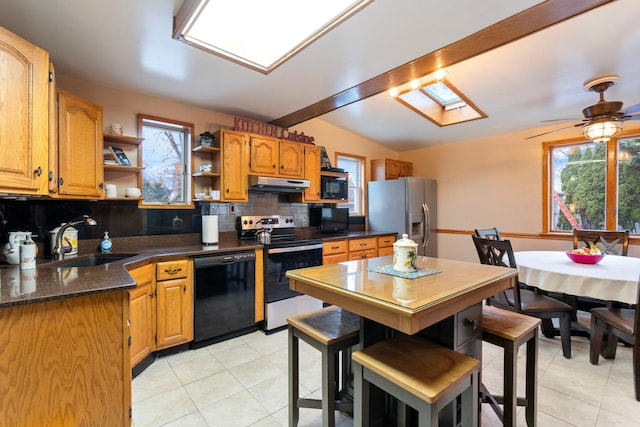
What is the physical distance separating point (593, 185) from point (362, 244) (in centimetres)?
305

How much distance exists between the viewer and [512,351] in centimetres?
142

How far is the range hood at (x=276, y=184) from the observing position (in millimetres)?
3152

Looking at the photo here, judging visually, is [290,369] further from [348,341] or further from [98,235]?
[98,235]

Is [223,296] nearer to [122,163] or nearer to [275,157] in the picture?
[122,163]

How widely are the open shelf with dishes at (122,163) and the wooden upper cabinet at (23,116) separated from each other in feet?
2.78

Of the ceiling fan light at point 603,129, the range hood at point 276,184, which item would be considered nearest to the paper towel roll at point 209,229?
the range hood at point 276,184

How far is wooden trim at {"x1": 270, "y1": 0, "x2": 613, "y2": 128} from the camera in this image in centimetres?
170

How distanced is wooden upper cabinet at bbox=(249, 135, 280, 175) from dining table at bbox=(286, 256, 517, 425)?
1.91 m

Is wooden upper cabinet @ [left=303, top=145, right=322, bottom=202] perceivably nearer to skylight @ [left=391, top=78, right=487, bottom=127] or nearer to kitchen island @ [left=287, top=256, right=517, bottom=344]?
skylight @ [left=391, top=78, right=487, bottom=127]

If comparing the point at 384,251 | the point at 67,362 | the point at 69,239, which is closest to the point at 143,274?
the point at 69,239

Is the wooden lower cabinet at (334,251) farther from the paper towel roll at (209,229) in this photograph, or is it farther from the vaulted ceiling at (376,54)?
the vaulted ceiling at (376,54)

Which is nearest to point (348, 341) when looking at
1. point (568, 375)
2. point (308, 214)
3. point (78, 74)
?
point (568, 375)

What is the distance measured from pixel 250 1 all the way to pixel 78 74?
5.68 ft

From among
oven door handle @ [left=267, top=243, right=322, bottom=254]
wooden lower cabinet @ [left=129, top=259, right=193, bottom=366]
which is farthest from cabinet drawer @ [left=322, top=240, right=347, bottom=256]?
wooden lower cabinet @ [left=129, top=259, right=193, bottom=366]
